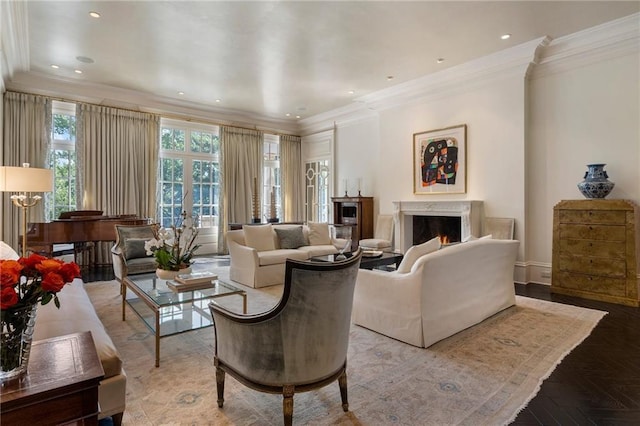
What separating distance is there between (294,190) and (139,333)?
650cm

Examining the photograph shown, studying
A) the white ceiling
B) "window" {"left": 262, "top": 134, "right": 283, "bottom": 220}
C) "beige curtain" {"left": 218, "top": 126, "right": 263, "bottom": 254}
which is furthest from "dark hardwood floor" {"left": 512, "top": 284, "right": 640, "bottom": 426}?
"window" {"left": 262, "top": 134, "right": 283, "bottom": 220}

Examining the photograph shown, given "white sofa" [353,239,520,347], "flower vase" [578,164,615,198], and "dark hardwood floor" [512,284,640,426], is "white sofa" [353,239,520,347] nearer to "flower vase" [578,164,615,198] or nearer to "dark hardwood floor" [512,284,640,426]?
"dark hardwood floor" [512,284,640,426]

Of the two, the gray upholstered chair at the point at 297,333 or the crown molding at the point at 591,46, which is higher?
the crown molding at the point at 591,46

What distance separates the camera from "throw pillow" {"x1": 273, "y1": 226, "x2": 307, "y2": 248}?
5.58 m

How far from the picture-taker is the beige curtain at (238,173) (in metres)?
8.20

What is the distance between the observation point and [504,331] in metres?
3.20

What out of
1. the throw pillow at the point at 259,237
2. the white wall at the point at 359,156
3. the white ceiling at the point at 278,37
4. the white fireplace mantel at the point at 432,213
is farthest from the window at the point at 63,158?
the white fireplace mantel at the point at 432,213

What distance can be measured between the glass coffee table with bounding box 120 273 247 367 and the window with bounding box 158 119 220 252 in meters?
4.37

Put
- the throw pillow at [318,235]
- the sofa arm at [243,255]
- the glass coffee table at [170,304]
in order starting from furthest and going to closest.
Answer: the throw pillow at [318,235] → the sofa arm at [243,255] → the glass coffee table at [170,304]

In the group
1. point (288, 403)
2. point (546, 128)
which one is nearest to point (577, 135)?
point (546, 128)

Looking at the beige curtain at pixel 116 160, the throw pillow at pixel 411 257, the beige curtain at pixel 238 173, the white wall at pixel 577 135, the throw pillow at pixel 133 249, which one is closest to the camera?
A: the throw pillow at pixel 411 257

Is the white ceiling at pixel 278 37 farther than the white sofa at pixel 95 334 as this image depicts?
Yes

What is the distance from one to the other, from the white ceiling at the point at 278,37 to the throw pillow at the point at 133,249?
269cm

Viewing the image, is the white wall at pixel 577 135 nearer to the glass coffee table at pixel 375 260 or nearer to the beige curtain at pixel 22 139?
the glass coffee table at pixel 375 260
